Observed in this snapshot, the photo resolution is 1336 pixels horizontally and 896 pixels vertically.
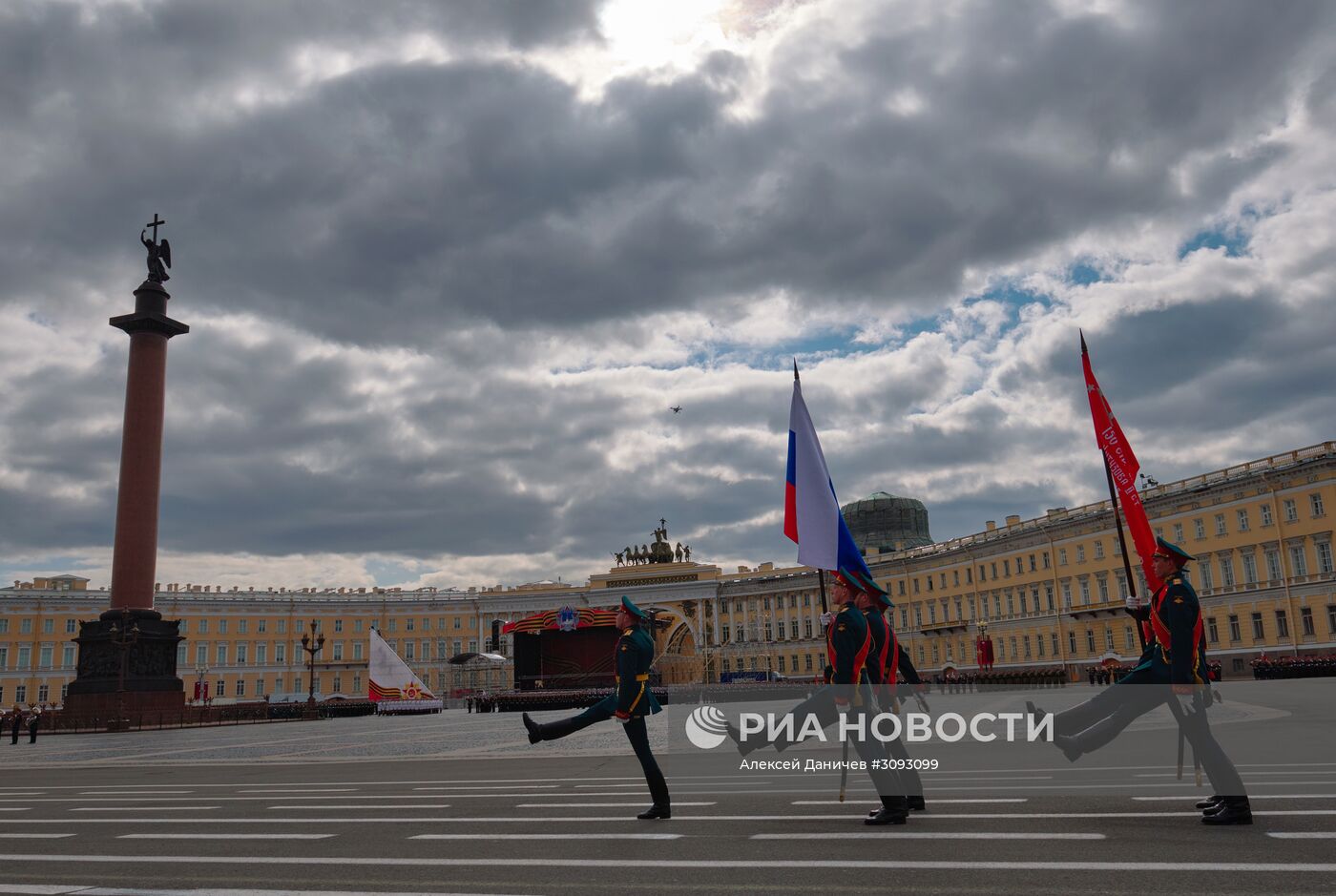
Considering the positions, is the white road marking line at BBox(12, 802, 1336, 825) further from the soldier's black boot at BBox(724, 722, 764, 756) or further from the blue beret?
the blue beret

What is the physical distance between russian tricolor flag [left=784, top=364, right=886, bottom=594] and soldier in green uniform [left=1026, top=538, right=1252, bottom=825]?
10.9ft

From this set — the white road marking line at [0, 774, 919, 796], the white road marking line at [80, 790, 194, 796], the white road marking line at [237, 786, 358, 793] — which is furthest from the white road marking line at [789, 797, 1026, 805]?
the white road marking line at [80, 790, 194, 796]

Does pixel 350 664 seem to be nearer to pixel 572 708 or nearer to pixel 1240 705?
pixel 572 708

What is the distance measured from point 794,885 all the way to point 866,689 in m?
2.95

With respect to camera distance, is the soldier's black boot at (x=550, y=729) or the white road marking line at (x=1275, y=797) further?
the soldier's black boot at (x=550, y=729)

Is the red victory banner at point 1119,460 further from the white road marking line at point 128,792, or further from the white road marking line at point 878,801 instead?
the white road marking line at point 128,792

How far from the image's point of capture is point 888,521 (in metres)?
135

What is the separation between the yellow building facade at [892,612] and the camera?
63.1 metres

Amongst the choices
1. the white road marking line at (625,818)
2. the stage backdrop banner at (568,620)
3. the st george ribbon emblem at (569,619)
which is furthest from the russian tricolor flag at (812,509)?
the st george ribbon emblem at (569,619)

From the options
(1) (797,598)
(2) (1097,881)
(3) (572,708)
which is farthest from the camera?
(1) (797,598)

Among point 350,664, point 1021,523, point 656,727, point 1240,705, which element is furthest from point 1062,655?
point 350,664

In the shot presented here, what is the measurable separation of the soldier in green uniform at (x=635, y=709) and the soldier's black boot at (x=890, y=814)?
2.06 meters

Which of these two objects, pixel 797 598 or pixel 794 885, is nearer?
pixel 794 885

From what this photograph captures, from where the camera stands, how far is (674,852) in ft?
26.9
